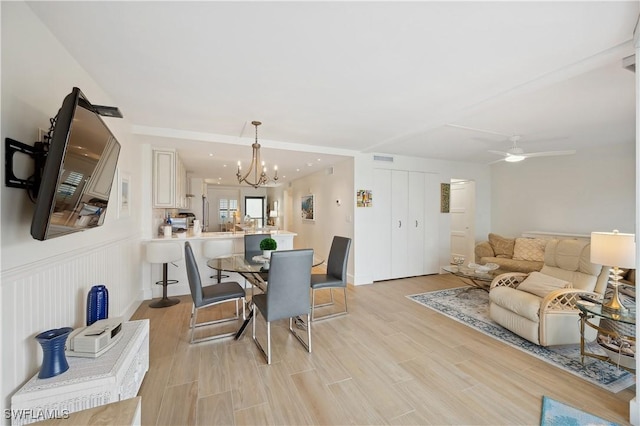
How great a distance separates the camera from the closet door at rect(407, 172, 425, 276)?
5.39 meters

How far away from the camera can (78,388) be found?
137 cm

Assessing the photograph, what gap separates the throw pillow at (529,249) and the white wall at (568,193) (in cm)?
68

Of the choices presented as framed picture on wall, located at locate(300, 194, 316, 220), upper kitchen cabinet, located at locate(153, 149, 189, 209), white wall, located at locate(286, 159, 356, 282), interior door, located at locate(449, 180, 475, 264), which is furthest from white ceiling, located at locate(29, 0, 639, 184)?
framed picture on wall, located at locate(300, 194, 316, 220)

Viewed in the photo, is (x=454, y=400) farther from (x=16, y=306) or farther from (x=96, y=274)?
(x=96, y=274)

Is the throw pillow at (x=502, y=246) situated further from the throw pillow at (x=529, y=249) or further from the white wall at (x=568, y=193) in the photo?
the white wall at (x=568, y=193)

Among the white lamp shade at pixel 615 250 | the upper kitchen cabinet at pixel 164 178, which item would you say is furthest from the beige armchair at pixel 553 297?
the upper kitchen cabinet at pixel 164 178

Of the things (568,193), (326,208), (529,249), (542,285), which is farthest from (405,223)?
(568,193)

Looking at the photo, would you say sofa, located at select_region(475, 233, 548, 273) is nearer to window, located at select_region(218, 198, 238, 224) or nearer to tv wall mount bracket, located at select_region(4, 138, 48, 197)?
tv wall mount bracket, located at select_region(4, 138, 48, 197)

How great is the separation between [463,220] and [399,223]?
227 centimetres

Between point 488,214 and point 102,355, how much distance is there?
7216 mm

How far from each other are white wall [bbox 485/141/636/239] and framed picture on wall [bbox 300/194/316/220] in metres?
4.33

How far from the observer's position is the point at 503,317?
298cm

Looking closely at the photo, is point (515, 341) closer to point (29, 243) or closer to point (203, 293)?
point (203, 293)

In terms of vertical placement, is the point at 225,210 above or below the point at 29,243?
above
